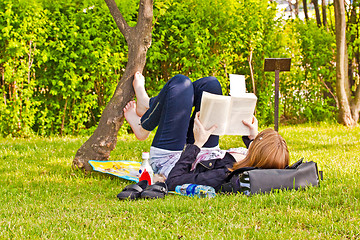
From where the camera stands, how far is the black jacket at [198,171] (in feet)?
12.7

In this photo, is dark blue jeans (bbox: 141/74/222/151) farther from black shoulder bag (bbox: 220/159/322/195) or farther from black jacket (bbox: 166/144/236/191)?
black shoulder bag (bbox: 220/159/322/195)

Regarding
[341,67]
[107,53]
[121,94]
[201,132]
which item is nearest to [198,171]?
[201,132]

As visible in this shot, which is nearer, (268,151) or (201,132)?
(268,151)

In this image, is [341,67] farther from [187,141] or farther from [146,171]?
[146,171]

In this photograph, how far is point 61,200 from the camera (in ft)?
13.0

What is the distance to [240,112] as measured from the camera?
4195mm

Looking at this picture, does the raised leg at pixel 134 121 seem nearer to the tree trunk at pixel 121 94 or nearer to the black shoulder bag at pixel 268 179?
the tree trunk at pixel 121 94

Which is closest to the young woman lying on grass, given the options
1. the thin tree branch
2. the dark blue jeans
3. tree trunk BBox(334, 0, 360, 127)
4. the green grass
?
the dark blue jeans

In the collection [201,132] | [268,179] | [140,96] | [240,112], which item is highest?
[140,96]

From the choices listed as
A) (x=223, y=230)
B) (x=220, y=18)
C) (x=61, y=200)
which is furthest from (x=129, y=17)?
(x=223, y=230)

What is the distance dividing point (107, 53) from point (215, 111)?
4.54m

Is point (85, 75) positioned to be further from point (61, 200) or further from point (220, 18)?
point (61, 200)

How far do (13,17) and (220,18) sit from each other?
12.7 feet

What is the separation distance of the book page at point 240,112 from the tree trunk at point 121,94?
1.35 metres
